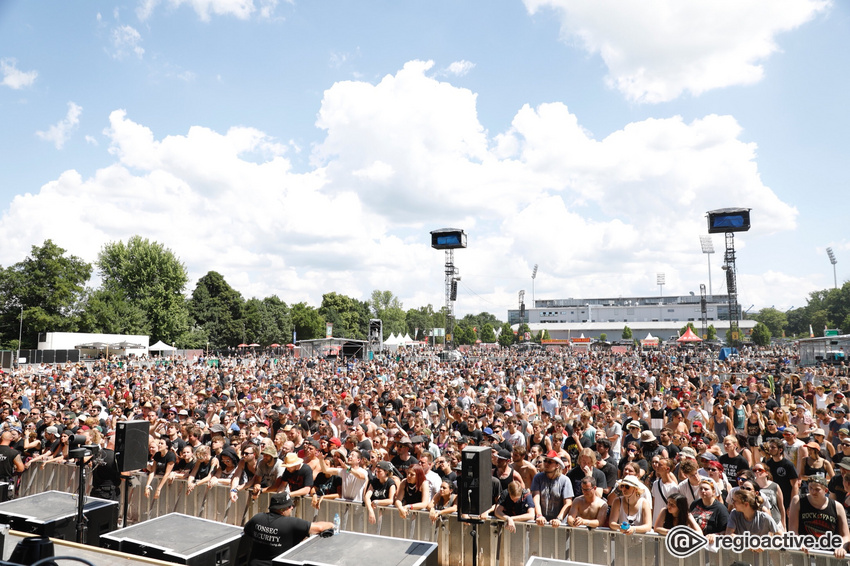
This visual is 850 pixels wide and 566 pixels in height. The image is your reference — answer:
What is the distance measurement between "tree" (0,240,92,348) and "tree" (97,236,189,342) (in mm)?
7426

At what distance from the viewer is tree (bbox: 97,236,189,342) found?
59.8 metres

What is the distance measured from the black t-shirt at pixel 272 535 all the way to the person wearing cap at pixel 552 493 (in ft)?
7.91

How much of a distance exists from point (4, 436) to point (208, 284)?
64.3 m

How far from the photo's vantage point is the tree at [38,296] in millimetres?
50094

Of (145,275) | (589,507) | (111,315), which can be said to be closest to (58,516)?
(589,507)

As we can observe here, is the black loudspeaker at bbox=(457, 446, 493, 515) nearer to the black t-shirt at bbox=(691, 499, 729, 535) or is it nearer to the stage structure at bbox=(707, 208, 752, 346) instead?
the black t-shirt at bbox=(691, 499, 729, 535)

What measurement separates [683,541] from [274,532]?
370 centimetres

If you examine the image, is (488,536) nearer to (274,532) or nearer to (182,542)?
(274,532)

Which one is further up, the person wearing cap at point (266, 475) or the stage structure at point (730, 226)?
the stage structure at point (730, 226)

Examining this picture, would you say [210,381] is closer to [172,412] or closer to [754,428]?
[172,412]

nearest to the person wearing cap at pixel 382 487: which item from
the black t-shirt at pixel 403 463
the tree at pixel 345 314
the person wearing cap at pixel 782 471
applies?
the black t-shirt at pixel 403 463

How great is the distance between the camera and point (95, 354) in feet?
148

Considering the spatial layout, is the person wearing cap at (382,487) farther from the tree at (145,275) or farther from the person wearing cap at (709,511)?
the tree at (145,275)

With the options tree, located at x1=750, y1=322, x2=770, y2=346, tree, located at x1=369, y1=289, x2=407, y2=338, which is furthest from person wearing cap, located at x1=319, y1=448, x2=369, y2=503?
tree, located at x1=369, y1=289, x2=407, y2=338
